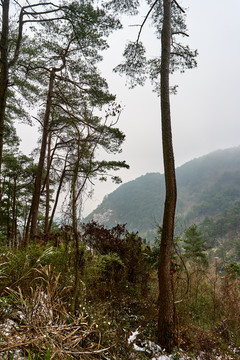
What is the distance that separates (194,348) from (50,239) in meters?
2.99

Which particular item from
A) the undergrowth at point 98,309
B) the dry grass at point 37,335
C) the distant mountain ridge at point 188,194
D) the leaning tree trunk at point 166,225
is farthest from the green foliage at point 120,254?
the distant mountain ridge at point 188,194

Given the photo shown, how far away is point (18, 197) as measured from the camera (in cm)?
1538

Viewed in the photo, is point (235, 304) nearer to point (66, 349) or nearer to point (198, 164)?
point (66, 349)

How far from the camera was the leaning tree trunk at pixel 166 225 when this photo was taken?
2.77 metres

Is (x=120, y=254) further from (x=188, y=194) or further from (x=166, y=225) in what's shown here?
(x=188, y=194)

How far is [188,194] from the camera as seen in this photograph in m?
148

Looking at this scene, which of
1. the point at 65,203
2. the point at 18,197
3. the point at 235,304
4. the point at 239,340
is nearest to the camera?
the point at 65,203

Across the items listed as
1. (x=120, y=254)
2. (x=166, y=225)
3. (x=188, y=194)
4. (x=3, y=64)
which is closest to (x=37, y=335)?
(x=166, y=225)

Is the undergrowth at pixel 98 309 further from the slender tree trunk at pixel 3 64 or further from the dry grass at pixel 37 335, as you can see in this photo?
the slender tree trunk at pixel 3 64

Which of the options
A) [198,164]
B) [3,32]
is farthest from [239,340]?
[198,164]

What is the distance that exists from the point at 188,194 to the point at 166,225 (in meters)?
154

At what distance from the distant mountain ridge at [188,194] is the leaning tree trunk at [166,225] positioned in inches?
3679

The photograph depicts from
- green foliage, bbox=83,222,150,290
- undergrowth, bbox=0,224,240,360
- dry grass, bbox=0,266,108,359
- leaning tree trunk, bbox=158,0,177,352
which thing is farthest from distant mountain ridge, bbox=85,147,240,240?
dry grass, bbox=0,266,108,359

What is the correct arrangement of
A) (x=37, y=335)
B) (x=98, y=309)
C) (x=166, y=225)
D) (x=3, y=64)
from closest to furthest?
(x=37, y=335) → (x=98, y=309) → (x=166, y=225) → (x=3, y=64)
